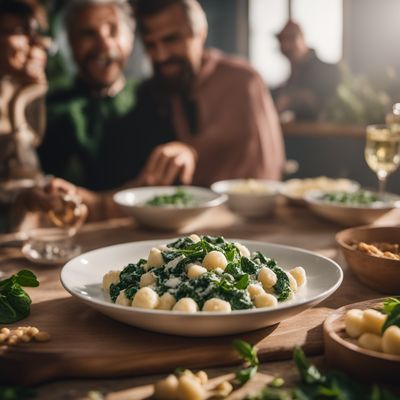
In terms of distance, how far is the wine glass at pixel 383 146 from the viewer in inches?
77.6

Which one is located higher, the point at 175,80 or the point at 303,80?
the point at 175,80

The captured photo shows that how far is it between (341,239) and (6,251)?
99 cm

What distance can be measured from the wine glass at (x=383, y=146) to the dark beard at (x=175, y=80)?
6.53 feet

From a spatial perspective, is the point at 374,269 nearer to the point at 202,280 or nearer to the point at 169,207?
the point at 202,280

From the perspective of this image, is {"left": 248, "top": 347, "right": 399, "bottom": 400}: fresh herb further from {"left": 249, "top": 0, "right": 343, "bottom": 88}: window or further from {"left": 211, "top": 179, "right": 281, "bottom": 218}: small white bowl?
{"left": 249, "top": 0, "right": 343, "bottom": 88}: window

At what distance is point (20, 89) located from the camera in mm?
3121

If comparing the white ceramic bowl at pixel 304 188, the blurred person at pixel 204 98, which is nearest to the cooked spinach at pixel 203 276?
the white ceramic bowl at pixel 304 188

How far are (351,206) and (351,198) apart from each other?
0.14 metres

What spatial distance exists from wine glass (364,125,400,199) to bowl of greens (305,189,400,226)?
129 mm

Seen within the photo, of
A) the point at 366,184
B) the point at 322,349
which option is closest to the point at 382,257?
the point at 322,349

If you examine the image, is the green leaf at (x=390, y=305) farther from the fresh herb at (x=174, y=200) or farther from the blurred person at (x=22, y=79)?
the blurred person at (x=22, y=79)

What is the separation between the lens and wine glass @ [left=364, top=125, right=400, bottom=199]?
77.6 inches

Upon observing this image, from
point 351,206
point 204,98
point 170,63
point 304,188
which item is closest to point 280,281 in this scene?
point 351,206

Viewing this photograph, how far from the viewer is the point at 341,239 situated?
5.11ft
